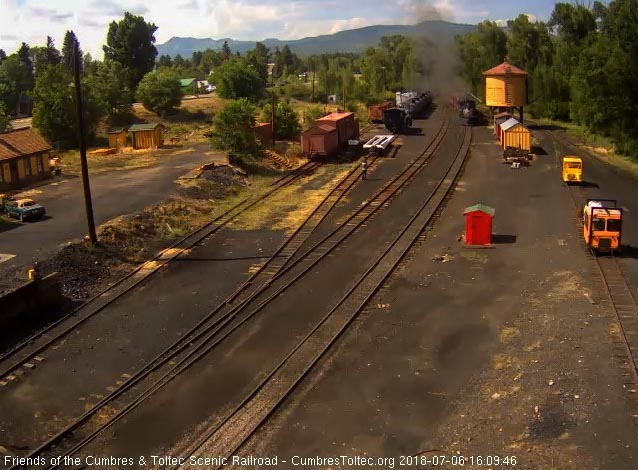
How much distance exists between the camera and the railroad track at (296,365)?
11.8 m

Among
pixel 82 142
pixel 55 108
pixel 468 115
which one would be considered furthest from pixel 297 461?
pixel 468 115

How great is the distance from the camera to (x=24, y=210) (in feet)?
89.6

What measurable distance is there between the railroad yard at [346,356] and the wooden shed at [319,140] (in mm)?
16533

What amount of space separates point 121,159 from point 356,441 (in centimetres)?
3784

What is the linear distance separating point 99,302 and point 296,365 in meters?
7.59

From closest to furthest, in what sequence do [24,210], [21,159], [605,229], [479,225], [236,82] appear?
[605,229] < [479,225] < [24,210] < [21,159] < [236,82]

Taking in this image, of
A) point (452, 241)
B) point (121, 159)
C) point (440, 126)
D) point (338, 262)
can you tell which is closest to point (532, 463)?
point (338, 262)

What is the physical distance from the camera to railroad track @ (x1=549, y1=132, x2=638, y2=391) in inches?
567

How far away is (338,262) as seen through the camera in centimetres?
2227

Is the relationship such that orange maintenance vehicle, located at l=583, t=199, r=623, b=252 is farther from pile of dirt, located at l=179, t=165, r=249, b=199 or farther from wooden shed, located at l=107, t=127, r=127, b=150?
wooden shed, located at l=107, t=127, r=127, b=150

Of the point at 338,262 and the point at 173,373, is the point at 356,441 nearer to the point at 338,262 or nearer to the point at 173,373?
the point at 173,373

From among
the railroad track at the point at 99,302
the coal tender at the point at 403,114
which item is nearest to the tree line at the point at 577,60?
the coal tender at the point at 403,114

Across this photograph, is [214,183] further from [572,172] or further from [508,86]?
[508,86]

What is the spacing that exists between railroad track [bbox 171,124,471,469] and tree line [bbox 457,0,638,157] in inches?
1017
